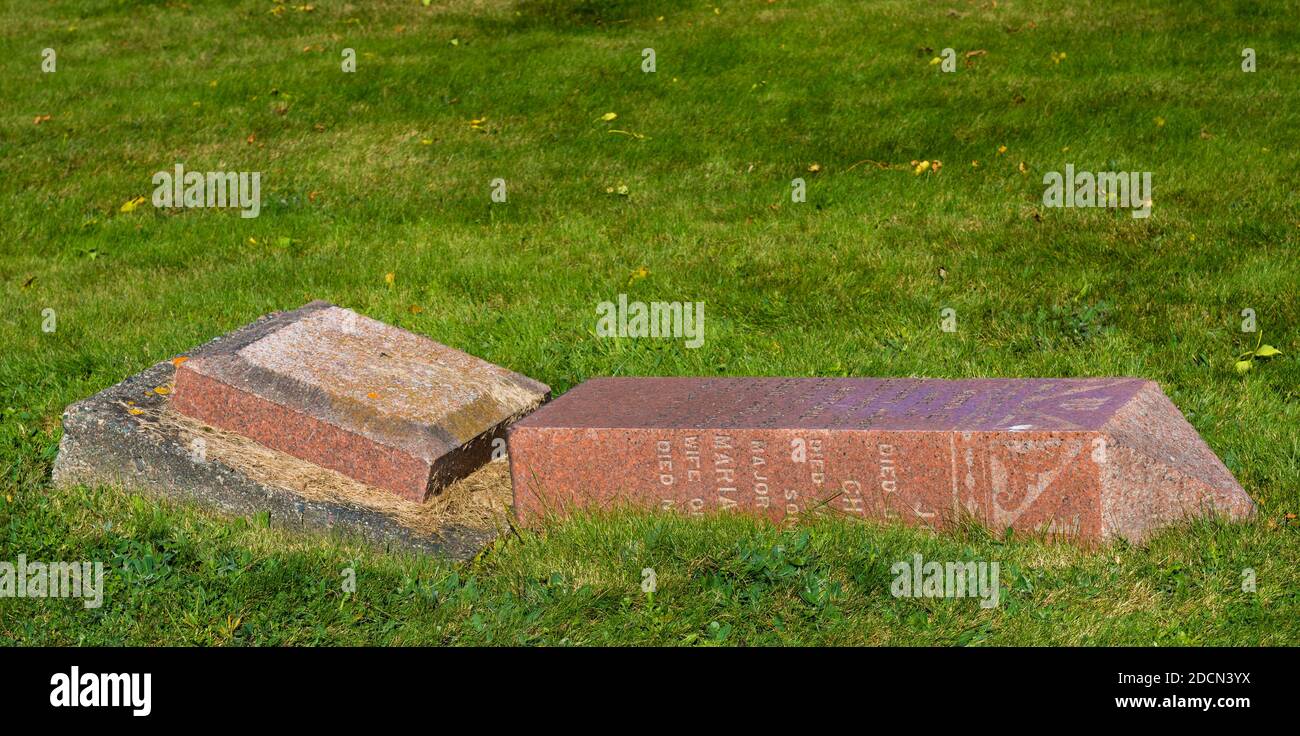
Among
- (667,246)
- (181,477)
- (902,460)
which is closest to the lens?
(902,460)

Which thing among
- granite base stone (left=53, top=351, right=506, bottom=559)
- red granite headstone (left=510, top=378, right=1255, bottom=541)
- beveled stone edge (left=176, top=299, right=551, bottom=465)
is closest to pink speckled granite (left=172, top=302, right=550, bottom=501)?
beveled stone edge (left=176, top=299, right=551, bottom=465)

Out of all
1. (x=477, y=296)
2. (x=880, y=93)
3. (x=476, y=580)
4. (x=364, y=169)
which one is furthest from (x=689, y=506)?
(x=880, y=93)

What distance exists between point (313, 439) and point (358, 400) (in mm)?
250

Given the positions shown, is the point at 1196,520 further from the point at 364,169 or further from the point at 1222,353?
the point at 364,169

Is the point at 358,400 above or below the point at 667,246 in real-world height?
below

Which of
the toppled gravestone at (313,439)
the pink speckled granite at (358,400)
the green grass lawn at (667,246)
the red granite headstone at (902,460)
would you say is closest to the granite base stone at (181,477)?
the toppled gravestone at (313,439)

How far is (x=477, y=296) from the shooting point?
814 cm

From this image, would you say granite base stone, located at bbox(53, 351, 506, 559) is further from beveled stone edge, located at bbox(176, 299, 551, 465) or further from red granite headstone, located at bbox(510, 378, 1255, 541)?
red granite headstone, located at bbox(510, 378, 1255, 541)

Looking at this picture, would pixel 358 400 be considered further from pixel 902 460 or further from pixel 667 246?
Result: pixel 667 246

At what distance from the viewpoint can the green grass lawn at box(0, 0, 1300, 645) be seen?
468cm

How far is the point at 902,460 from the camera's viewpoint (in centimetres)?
500

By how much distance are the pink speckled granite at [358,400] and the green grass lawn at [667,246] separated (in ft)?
1.44

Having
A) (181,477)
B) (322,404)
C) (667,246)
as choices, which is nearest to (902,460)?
(322,404)
